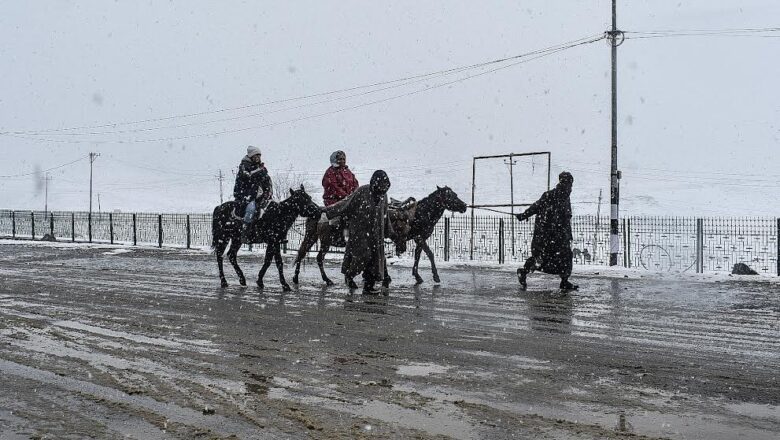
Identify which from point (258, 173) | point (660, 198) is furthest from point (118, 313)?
point (660, 198)

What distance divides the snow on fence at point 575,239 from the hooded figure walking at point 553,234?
240 inches

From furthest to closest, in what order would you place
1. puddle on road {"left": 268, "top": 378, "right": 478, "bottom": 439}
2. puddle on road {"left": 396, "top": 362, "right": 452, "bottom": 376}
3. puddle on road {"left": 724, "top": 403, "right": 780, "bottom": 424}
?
1. puddle on road {"left": 396, "top": 362, "right": 452, "bottom": 376}
2. puddle on road {"left": 724, "top": 403, "right": 780, "bottom": 424}
3. puddle on road {"left": 268, "top": 378, "right": 478, "bottom": 439}

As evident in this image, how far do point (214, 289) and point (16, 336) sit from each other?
581cm

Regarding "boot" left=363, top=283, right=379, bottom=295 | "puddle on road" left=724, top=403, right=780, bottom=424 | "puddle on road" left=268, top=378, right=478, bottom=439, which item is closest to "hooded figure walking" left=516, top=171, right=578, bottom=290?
"boot" left=363, top=283, right=379, bottom=295

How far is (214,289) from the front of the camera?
13.9 meters

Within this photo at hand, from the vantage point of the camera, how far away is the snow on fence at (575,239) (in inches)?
916

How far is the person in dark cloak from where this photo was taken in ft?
46.3

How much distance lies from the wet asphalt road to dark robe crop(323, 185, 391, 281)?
886 mm

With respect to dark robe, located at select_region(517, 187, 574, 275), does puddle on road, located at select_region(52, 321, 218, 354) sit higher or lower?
lower

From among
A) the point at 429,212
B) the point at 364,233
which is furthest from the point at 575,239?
the point at 364,233

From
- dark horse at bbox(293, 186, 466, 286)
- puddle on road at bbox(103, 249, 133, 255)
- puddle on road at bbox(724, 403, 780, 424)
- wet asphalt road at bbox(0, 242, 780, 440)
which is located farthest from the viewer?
puddle on road at bbox(103, 249, 133, 255)

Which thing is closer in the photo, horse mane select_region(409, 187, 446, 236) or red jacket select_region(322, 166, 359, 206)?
horse mane select_region(409, 187, 446, 236)

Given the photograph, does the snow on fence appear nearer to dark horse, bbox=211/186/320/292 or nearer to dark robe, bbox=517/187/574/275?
dark horse, bbox=211/186/320/292

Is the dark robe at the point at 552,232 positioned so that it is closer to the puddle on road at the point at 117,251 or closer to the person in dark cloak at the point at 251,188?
the person in dark cloak at the point at 251,188
